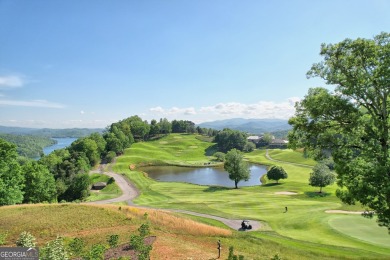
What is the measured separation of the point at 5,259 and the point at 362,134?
59.9 feet

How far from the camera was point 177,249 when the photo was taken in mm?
20141

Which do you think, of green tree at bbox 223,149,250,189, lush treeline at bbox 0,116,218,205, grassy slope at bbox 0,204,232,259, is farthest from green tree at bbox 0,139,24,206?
green tree at bbox 223,149,250,189

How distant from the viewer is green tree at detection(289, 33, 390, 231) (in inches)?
544

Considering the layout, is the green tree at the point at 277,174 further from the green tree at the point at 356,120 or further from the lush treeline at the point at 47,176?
the green tree at the point at 356,120

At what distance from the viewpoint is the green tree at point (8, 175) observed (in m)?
43.5

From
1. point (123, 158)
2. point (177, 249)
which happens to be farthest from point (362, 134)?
point (123, 158)

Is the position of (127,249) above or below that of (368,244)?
above

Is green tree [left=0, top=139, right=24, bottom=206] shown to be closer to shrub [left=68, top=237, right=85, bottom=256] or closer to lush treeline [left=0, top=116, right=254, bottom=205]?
lush treeline [left=0, top=116, right=254, bottom=205]

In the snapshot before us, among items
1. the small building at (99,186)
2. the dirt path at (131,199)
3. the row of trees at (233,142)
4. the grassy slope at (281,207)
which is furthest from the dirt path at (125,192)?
the row of trees at (233,142)

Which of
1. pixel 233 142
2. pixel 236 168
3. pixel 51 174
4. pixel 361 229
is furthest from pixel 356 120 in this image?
pixel 233 142

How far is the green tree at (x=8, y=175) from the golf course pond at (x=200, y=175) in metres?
51.8

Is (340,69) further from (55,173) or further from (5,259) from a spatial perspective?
(55,173)

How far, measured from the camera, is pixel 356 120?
48.9ft

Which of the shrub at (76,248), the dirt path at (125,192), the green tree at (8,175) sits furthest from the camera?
the dirt path at (125,192)
